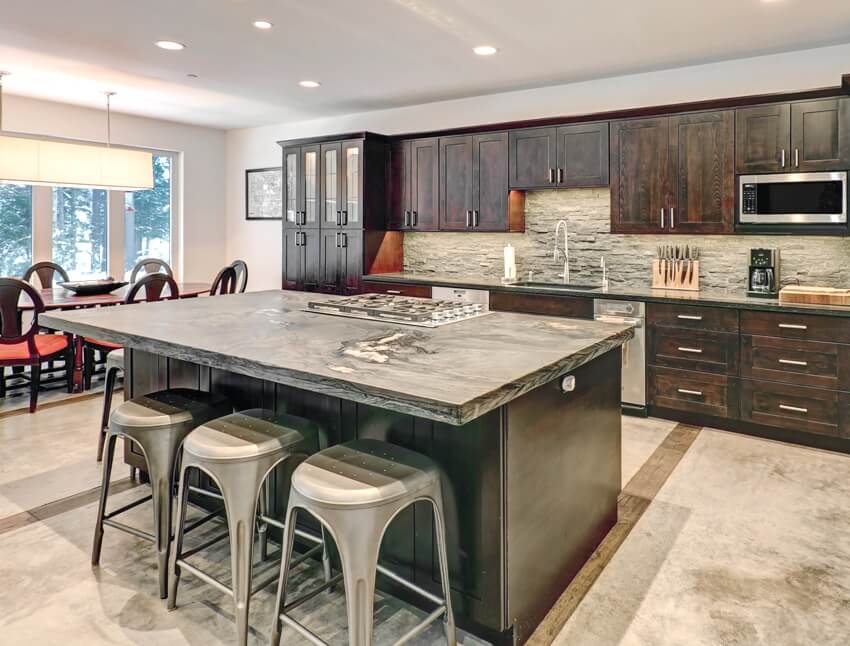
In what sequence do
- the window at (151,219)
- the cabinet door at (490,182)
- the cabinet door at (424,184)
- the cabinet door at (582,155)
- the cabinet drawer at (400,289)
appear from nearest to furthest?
1. the cabinet door at (582,155)
2. the cabinet door at (490,182)
3. the cabinet drawer at (400,289)
4. the cabinet door at (424,184)
5. the window at (151,219)

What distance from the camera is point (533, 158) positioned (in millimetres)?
5012

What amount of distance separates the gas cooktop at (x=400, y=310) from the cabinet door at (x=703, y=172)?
2.25m

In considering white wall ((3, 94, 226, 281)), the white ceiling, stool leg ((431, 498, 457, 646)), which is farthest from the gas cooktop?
white wall ((3, 94, 226, 281))

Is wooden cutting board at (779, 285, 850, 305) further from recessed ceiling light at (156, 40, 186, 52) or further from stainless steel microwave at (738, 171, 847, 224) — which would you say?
recessed ceiling light at (156, 40, 186, 52)

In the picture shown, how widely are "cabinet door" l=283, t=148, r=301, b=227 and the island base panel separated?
4.10 m

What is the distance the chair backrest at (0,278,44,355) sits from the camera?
4137 mm

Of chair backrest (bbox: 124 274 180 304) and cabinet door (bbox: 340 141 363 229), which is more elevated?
cabinet door (bbox: 340 141 363 229)

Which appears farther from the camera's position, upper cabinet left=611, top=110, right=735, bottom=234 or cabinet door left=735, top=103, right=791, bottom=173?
upper cabinet left=611, top=110, right=735, bottom=234

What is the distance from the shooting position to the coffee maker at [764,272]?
4180mm

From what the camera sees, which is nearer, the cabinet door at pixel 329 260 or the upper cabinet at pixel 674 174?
the upper cabinet at pixel 674 174

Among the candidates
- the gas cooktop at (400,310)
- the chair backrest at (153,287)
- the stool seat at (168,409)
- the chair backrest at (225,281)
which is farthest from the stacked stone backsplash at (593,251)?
the stool seat at (168,409)

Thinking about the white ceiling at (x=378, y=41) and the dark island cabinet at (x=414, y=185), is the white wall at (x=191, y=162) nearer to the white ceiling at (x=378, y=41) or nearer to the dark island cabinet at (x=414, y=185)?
the white ceiling at (x=378, y=41)

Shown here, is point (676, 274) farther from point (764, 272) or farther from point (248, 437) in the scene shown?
point (248, 437)

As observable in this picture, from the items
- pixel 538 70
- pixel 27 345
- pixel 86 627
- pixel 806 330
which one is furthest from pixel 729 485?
pixel 27 345
